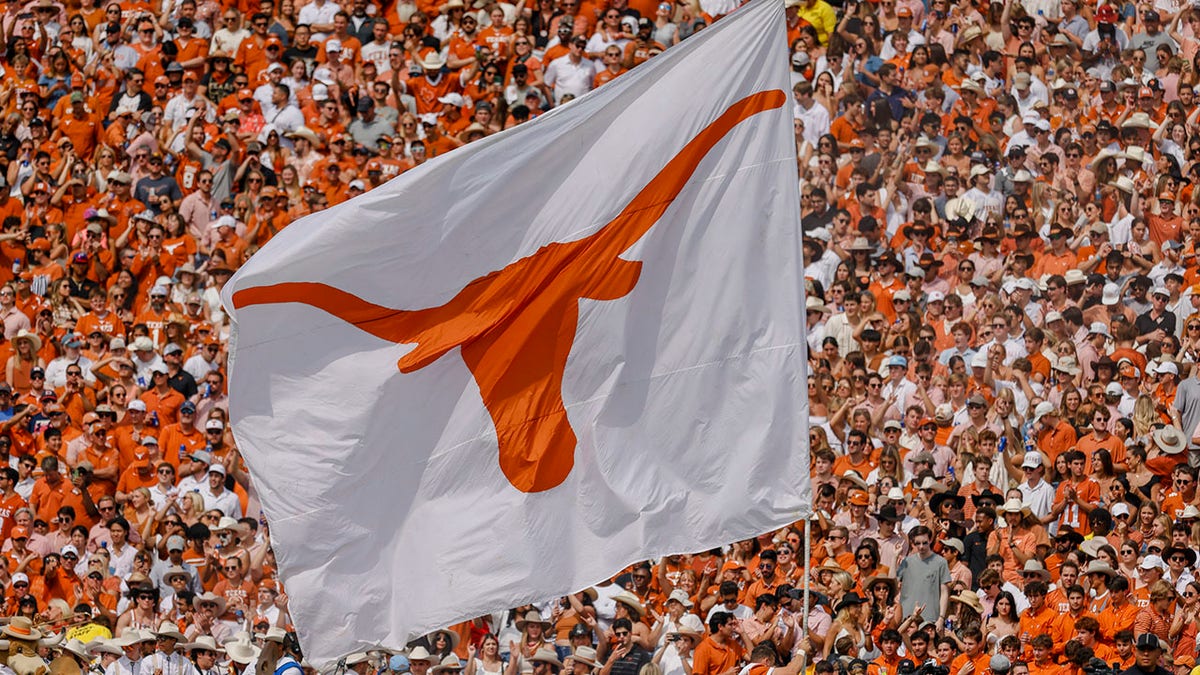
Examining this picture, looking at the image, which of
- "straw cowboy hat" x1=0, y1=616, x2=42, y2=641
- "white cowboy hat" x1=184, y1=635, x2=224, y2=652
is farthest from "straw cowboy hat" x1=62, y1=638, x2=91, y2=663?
"white cowboy hat" x1=184, y1=635, x2=224, y2=652

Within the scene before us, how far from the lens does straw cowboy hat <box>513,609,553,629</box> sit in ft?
51.9

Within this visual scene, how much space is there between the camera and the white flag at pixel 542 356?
9.22 meters

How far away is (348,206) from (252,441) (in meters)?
1.04

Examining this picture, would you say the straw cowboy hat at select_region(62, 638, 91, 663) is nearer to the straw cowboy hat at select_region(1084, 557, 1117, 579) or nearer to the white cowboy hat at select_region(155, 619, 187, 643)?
the white cowboy hat at select_region(155, 619, 187, 643)

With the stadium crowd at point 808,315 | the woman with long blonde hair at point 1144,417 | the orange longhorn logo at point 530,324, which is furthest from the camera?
the woman with long blonde hair at point 1144,417

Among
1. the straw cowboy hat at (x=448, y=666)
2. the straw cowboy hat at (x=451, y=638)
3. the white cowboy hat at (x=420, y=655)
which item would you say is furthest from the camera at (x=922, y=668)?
the white cowboy hat at (x=420, y=655)

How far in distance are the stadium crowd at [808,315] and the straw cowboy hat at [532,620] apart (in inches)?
1.2

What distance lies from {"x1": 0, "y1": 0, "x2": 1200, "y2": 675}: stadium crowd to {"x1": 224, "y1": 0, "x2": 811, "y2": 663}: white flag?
386 centimetres

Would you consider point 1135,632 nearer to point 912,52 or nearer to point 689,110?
point 689,110

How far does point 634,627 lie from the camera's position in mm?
15594

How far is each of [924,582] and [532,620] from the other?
107 inches

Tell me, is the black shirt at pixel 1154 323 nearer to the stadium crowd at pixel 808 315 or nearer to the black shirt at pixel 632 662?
Result: the stadium crowd at pixel 808 315

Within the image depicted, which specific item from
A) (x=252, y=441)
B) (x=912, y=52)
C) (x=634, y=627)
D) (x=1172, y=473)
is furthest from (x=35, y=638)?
(x=912, y=52)

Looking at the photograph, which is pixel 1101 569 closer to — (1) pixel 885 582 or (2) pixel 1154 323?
(1) pixel 885 582
